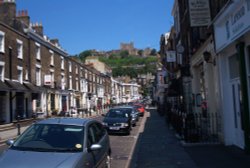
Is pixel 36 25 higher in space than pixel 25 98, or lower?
higher

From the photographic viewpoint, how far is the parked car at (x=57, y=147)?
6.17 m

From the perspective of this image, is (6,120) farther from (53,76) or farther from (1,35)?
(53,76)

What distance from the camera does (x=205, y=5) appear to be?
15.0 m

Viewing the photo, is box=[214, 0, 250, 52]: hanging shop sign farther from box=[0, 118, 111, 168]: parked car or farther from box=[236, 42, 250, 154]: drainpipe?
box=[0, 118, 111, 168]: parked car

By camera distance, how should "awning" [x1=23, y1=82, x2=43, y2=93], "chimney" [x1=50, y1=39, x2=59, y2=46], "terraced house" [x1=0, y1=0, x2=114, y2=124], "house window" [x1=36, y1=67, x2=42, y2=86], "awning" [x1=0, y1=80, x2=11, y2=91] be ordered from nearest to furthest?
"awning" [x1=0, y1=80, x2=11, y2=91] < "terraced house" [x1=0, y1=0, x2=114, y2=124] < "awning" [x1=23, y1=82, x2=43, y2=93] < "house window" [x1=36, y1=67, x2=42, y2=86] < "chimney" [x1=50, y1=39, x2=59, y2=46]

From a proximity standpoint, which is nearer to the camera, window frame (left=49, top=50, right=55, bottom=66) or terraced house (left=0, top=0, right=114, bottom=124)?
terraced house (left=0, top=0, right=114, bottom=124)

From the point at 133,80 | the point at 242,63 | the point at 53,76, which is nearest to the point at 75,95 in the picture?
the point at 53,76

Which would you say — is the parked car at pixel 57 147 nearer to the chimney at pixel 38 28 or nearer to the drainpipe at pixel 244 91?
the drainpipe at pixel 244 91

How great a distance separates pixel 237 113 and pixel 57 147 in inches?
291

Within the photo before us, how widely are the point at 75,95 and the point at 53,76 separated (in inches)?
471

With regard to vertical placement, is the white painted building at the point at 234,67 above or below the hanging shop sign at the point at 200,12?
below

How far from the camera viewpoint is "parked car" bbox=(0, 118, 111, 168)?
6168mm

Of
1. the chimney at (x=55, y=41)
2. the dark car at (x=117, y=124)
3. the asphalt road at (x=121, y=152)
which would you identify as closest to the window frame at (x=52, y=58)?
the chimney at (x=55, y=41)

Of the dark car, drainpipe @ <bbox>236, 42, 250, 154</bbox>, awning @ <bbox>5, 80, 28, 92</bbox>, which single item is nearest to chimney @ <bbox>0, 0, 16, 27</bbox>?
awning @ <bbox>5, 80, 28, 92</bbox>
